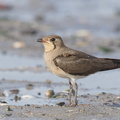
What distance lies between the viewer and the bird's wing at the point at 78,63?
297 inches

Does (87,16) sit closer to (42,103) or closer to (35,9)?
(35,9)

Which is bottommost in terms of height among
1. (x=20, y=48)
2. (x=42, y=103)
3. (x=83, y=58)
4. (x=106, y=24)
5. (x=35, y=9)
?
(x=42, y=103)

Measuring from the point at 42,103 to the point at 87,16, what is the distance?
13.9 meters

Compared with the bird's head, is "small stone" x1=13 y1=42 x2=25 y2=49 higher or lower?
higher

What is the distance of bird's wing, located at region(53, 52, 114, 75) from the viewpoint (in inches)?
297

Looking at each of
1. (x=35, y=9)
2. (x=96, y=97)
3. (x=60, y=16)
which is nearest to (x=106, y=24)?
(x=60, y=16)

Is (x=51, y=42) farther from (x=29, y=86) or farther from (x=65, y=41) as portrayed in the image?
(x=65, y=41)

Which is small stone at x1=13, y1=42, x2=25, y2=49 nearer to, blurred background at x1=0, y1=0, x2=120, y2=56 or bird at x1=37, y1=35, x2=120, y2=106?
blurred background at x1=0, y1=0, x2=120, y2=56

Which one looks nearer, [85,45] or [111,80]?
[111,80]

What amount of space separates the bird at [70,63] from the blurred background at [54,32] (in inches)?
47.1

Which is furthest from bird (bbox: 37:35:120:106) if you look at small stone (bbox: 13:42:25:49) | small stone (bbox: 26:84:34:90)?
small stone (bbox: 13:42:25:49)

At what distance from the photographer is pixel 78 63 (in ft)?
25.1

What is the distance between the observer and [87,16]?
21.4 metres

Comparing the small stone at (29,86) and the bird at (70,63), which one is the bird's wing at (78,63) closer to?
the bird at (70,63)
